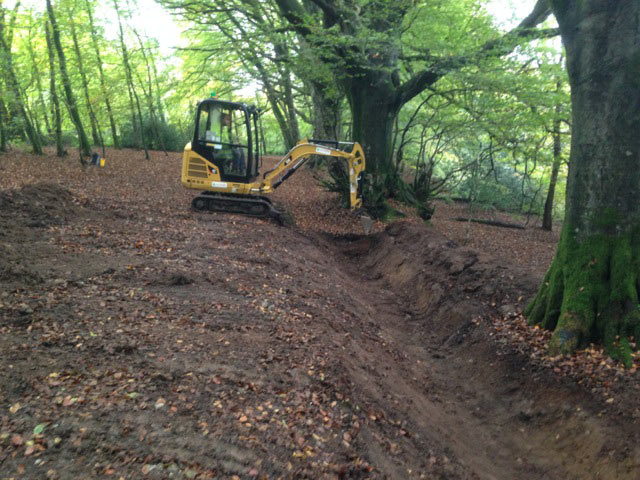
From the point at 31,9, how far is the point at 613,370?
60.9ft

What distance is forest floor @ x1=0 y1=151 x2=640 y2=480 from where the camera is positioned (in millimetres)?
2996

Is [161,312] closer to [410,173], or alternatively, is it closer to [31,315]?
[31,315]

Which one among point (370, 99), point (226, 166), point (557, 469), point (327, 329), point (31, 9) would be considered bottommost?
point (557, 469)

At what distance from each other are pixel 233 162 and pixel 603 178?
9270 mm

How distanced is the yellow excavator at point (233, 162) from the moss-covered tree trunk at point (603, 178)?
22.8 ft

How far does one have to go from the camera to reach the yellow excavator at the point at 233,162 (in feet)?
39.3

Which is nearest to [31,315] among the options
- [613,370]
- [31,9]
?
[613,370]

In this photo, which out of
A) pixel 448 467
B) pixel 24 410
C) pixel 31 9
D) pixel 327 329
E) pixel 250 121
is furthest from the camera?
pixel 31 9

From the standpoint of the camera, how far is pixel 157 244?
8.00 meters

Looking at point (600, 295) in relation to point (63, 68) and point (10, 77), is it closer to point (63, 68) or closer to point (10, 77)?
point (63, 68)

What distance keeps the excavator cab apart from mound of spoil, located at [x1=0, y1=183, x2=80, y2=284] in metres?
3.58

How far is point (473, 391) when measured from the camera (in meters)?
5.54

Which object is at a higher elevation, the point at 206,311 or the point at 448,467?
the point at 206,311

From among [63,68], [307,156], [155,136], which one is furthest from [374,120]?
[155,136]
